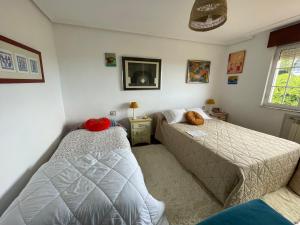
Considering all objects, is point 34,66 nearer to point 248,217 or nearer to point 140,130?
point 140,130

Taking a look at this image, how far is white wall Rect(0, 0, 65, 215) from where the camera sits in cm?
105

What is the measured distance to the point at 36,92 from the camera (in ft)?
5.00

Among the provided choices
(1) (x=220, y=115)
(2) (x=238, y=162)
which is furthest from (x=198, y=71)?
(2) (x=238, y=162)

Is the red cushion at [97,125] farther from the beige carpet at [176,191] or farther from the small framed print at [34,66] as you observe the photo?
the small framed print at [34,66]

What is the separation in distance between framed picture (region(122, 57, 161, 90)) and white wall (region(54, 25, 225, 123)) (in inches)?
4.1

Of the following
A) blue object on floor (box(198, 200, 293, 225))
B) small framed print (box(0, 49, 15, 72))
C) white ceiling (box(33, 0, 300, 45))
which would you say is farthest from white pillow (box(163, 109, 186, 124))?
small framed print (box(0, 49, 15, 72))

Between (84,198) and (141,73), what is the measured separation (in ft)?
7.69

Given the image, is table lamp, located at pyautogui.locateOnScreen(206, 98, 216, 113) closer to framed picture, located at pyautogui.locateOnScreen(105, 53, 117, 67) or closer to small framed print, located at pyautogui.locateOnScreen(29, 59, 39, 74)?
framed picture, located at pyautogui.locateOnScreen(105, 53, 117, 67)

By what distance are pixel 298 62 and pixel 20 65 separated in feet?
12.5

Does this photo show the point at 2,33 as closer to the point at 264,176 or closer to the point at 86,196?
the point at 86,196

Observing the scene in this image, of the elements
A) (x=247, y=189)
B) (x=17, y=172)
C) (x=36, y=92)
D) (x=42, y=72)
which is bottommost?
(x=247, y=189)

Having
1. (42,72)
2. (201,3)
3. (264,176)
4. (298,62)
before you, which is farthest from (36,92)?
(298,62)

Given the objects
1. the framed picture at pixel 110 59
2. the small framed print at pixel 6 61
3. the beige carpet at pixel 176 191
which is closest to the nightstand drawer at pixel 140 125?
the beige carpet at pixel 176 191

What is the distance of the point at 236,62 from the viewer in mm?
3047
